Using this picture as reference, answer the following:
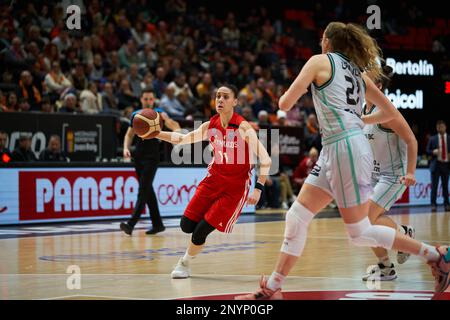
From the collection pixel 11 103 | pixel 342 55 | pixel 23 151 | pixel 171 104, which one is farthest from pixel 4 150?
pixel 342 55

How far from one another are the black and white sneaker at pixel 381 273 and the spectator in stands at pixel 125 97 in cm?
1067

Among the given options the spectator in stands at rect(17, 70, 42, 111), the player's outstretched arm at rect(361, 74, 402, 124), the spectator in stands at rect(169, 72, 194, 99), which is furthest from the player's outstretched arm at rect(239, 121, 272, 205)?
the spectator in stands at rect(169, 72, 194, 99)

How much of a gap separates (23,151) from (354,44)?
31.1 ft

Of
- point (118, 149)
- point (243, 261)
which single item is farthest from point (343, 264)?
point (118, 149)

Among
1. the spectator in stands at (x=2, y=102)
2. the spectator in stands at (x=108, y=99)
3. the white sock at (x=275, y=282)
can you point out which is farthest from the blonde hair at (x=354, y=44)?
the spectator in stands at (x=108, y=99)

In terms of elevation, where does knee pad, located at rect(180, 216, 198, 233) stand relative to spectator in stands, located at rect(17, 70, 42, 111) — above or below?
below

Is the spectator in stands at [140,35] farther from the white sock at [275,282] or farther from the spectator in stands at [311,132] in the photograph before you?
the white sock at [275,282]

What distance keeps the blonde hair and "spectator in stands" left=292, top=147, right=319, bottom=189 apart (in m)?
12.8

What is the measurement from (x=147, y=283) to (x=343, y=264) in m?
2.45

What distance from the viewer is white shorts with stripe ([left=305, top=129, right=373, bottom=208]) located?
18.4 feet

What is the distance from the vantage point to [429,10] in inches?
1128

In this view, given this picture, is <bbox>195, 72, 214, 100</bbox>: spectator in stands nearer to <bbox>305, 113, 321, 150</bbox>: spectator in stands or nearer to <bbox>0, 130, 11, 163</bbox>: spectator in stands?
<bbox>305, 113, 321, 150</bbox>: spectator in stands

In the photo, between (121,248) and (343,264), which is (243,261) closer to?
(343,264)

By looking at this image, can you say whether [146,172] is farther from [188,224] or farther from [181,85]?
[181,85]
